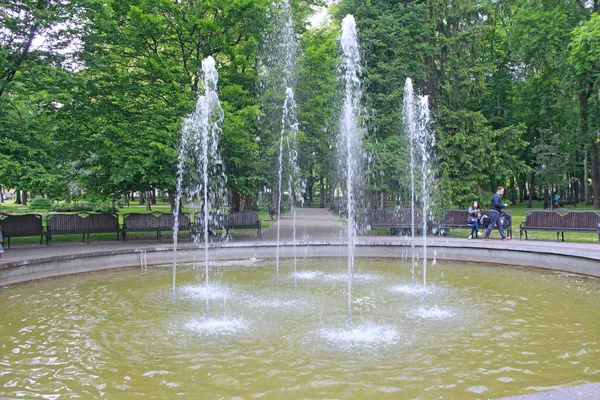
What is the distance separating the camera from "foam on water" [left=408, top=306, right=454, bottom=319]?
691 cm

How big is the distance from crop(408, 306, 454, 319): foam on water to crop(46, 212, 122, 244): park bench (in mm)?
10806

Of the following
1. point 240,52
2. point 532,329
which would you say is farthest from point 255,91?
point 532,329

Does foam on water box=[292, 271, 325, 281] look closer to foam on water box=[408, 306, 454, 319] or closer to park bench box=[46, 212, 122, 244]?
foam on water box=[408, 306, 454, 319]

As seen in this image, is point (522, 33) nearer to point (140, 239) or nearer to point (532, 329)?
point (140, 239)

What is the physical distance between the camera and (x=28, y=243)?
1459cm

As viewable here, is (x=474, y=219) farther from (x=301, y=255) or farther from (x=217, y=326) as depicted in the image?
(x=217, y=326)

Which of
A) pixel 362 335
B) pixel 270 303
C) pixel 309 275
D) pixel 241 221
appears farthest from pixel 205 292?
pixel 241 221

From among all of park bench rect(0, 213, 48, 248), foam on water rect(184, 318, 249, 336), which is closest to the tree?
foam on water rect(184, 318, 249, 336)

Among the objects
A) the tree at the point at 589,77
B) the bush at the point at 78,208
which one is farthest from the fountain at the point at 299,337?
the bush at the point at 78,208

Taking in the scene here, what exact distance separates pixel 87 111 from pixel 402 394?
13114 mm

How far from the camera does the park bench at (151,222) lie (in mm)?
15367

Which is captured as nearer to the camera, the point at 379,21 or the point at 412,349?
the point at 412,349

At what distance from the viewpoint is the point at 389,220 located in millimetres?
16844

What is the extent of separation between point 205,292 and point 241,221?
25.8ft
